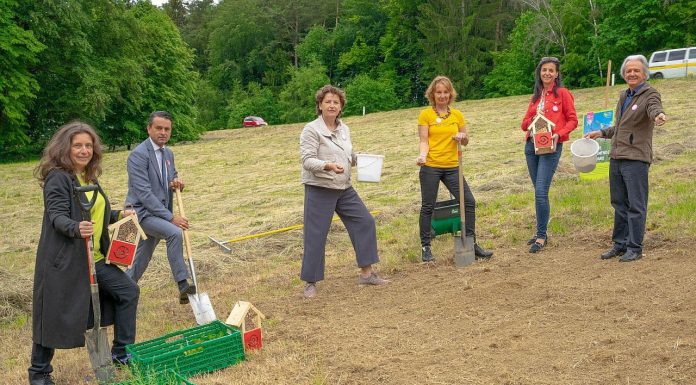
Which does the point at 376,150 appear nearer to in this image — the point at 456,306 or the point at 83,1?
the point at 456,306

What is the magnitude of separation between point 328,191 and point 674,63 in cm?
2801

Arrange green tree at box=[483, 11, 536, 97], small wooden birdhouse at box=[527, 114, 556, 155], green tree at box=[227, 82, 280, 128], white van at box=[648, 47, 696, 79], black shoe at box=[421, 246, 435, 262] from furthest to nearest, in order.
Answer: green tree at box=[227, 82, 280, 128] < green tree at box=[483, 11, 536, 97] < white van at box=[648, 47, 696, 79] < black shoe at box=[421, 246, 435, 262] < small wooden birdhouse at box=[527, 114, 556, 155]

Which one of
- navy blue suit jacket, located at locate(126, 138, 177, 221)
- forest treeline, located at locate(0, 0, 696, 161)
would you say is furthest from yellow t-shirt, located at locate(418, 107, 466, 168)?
forest treeline, located at locate(0, 0, 696, 161)

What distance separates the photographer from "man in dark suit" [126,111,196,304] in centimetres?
579

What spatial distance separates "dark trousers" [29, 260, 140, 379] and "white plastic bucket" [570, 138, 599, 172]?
4.57m

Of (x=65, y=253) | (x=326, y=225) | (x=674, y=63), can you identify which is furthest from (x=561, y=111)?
(x=674, y=63)

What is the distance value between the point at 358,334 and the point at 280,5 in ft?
212

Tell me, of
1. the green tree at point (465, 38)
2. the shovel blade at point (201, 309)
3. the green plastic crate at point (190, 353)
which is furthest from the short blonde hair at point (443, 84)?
the green tree at point (465, 38)

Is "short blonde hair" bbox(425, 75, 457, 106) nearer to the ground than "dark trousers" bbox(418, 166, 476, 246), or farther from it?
farther from it

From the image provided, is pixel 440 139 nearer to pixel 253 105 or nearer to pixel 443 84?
pixel 443 84

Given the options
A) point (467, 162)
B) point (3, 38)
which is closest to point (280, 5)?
point (3, 38)

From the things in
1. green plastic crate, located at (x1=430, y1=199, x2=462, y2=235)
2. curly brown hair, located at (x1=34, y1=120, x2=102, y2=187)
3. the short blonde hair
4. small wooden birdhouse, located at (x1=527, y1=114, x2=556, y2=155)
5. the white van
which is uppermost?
the white van

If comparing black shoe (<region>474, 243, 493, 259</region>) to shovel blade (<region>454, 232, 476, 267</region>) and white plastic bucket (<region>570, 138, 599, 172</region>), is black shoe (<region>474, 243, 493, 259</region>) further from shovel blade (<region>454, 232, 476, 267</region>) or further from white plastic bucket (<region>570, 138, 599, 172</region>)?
white plastic bucket (<region>570, 138, 599, 172</region>)

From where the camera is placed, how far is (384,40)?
57.8m
